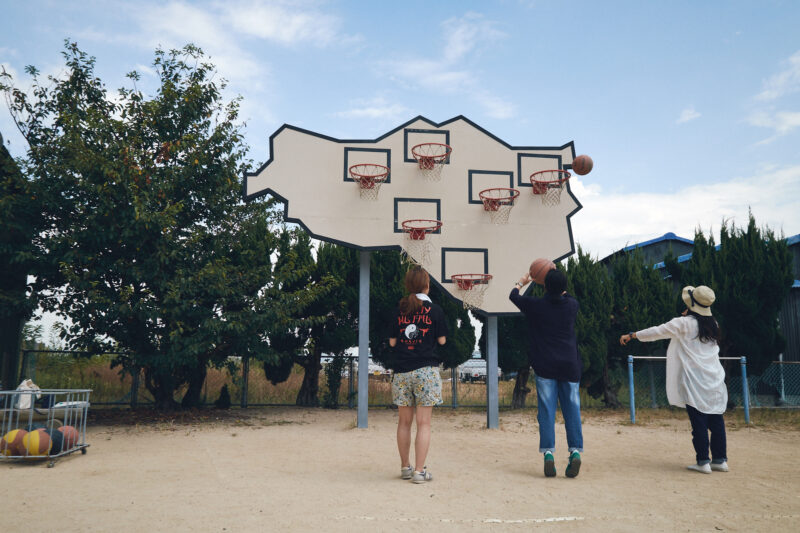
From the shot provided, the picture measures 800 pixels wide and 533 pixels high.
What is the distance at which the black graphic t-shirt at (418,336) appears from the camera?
4828mm

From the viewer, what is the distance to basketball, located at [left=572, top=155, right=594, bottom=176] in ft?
31.4

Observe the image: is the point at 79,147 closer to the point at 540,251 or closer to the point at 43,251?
the point at 43,251

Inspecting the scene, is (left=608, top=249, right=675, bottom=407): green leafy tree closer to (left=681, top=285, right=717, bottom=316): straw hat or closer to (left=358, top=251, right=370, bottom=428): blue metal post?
(left=358, top=251, right=370, bottom=428): blue metal post

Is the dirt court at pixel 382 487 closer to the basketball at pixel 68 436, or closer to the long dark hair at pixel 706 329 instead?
the basketball at pixel 68 436

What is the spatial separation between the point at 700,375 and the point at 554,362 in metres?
1.51

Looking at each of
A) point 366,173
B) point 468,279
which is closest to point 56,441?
point 366,173

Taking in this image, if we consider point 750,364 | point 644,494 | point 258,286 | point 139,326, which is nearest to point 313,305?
point 258,286

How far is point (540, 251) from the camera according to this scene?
9.79m

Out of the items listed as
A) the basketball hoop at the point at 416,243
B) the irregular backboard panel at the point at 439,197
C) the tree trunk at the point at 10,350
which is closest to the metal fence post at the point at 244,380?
the tree trunk at the point at 10,350

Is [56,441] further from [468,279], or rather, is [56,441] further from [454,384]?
[454,384]

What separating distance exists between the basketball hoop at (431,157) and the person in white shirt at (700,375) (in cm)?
511

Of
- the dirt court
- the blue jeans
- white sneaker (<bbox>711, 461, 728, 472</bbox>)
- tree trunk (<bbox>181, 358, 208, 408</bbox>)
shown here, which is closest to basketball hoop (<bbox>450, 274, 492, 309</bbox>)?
the dirt court

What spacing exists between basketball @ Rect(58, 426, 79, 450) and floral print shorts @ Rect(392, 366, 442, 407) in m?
3.92

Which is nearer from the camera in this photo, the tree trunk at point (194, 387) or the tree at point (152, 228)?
the tree at point (152, 228)
